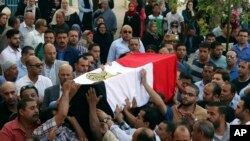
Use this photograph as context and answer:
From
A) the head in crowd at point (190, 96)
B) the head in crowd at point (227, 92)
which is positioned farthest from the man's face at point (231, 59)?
the head in crowd at point (190, 96)

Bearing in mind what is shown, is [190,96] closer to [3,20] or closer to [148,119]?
[148,119]

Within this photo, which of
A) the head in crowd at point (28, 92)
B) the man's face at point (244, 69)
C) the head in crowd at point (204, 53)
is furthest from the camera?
the head in crowd at point (204, 53)

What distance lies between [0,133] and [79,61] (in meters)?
3.00

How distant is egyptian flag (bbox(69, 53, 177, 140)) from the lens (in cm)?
946

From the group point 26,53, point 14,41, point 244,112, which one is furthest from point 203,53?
point 244,112

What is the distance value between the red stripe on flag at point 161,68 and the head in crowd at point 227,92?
3.19ft

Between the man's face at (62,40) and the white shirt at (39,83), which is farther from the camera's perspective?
the man's face at (62,40)

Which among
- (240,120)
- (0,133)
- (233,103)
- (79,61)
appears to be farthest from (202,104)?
(0,133)

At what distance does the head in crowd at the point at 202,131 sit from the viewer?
8.24 meters

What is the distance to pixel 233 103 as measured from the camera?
1081 centimetres

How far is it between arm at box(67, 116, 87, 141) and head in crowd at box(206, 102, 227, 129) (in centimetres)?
160

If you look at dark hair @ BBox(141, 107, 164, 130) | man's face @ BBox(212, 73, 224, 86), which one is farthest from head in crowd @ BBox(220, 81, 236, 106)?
dark hair @ BBox(141, 107, 164, 130)

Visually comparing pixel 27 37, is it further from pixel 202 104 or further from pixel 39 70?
pixel 202 104

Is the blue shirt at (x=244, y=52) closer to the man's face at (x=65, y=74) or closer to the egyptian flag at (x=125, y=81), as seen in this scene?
the egyptian flag at (x=125, y=81)
